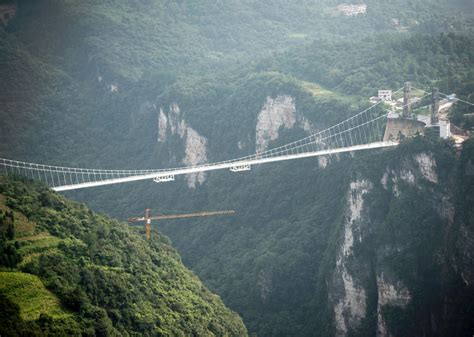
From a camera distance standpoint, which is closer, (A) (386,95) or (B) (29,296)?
(B) (29,296)

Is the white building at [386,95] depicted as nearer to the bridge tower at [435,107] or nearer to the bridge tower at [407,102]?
the bridge tower at [407,102]

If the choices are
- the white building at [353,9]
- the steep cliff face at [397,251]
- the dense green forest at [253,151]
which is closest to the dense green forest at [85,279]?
the dense green forest at [253,151]

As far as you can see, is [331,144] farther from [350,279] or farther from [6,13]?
[6,13]

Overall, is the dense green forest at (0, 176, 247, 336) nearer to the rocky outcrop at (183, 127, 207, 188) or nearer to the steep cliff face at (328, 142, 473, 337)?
the steep cliff face at (328, 142, 473, 337)

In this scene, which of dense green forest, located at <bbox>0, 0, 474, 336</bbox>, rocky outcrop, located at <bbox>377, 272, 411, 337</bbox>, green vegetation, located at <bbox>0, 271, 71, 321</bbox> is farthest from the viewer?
rocky outcrop, located at <bbox>377, 272, 411, 337</bbox>

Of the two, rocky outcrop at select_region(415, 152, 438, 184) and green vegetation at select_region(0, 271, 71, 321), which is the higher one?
rocky outcrop at select_region(415, 152, 438, 184)

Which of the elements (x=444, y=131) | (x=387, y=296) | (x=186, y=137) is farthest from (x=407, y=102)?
(x=186, y=137)

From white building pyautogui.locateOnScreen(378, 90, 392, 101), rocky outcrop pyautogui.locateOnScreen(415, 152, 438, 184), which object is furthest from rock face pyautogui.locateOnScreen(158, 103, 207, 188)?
rocky outcrop pyautogui.locateOnScreen(415, 152, 438, 184)

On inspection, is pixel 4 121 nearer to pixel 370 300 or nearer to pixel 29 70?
pixel 29 70
